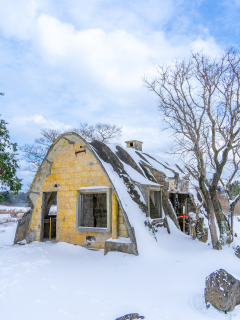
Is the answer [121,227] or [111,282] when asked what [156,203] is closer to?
[121,227]

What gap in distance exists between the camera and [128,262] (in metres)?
6.67

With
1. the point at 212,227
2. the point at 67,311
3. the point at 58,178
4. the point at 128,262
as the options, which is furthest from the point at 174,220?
the point at 67,311

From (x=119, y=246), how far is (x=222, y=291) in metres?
3.53

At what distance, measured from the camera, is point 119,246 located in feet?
24.2

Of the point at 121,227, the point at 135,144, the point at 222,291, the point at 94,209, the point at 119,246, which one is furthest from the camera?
the point at 135,144

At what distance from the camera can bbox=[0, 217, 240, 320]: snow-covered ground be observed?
429 cm

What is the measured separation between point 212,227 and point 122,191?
3195mm

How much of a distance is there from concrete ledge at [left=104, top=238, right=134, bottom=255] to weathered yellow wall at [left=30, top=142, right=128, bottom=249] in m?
0.73

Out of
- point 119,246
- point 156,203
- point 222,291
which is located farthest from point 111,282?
point 156,203

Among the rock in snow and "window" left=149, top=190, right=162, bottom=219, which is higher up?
"window" left=149, top=190, right=162, bottom=219

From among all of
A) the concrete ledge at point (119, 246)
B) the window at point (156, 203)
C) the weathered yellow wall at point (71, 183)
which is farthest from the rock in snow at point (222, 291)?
the window at point (156, 203)

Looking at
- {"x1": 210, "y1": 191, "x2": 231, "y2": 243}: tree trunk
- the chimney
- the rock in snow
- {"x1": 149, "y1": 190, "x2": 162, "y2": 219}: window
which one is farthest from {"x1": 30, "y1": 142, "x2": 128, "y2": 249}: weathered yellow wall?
the chimney

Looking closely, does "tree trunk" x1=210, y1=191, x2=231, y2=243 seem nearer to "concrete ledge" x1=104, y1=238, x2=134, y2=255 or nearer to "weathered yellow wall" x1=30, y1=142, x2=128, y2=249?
"concrete ledge" x1=104, y1=238, x2=134, y2=255

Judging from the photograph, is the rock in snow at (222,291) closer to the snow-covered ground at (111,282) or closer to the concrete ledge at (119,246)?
the snow-covered ground at (111,282)
